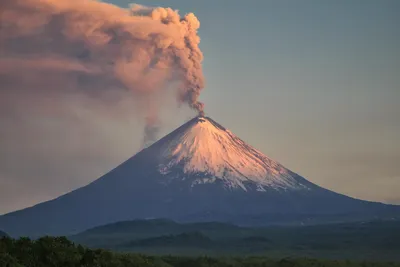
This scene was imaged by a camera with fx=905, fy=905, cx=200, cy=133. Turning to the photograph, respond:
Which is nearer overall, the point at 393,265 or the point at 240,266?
the point at 240,266

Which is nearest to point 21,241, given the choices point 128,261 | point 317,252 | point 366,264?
point 128,261

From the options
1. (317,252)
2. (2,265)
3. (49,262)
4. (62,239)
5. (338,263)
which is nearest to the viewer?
(2,265)

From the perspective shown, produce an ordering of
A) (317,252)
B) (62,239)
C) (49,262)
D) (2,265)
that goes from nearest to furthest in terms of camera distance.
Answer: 1. (2,265)
2. (49,262)
3. (62,239)
4. (317,252)

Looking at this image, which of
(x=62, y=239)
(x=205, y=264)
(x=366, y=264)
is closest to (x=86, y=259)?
(x=62, y=239)

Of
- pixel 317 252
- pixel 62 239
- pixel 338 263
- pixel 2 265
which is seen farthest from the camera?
pixel 317 252

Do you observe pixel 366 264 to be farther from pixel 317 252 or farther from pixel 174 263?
pixel 317 252

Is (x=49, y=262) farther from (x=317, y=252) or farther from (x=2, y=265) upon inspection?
(x=317, y=252)

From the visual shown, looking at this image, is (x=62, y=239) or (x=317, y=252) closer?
(x=62, y=239)

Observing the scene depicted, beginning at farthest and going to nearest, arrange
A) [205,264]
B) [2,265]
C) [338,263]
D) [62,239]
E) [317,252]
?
[317,252] → [338,263] → [205,264] → [62,239] → [2,265]
